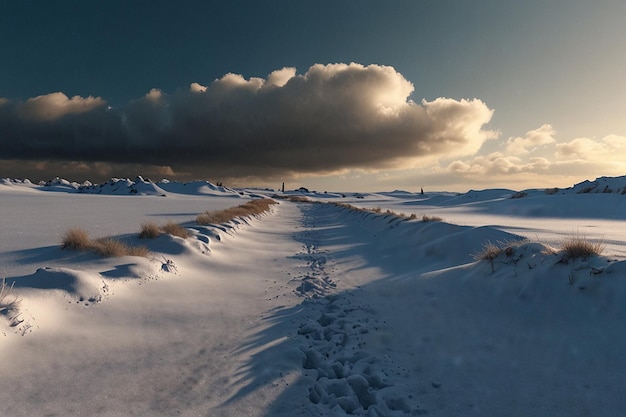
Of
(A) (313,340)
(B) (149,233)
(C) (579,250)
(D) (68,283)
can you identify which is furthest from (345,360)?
(B) (149,233)

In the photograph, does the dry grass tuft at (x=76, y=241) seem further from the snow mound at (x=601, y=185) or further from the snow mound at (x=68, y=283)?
the snow mound at (x=601, y=185)

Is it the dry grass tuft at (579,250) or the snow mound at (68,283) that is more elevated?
the dry grass tuft at (579,250)

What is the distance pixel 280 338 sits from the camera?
4.73 meters

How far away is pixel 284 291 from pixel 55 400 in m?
4.26

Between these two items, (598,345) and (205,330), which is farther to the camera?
(205,330)

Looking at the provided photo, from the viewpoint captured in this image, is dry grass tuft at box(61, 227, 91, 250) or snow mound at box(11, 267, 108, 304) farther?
dry grass tuft at box(61, 227, 91, 250)

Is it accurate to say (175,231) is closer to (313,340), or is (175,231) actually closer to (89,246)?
(89,246)

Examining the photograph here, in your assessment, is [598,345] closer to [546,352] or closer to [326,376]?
[546,352]

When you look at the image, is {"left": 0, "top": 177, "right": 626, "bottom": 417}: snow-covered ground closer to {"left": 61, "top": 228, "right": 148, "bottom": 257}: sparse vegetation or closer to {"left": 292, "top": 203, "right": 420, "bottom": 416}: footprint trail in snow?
{"left": 292, "top": 203, "right": 420, "bottom": 416}: footprint trail in snow

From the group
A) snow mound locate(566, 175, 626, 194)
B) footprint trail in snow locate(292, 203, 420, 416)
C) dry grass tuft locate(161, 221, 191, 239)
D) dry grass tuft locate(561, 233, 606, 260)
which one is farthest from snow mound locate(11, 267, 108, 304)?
snow mound locate(566, 175, 626, 194)

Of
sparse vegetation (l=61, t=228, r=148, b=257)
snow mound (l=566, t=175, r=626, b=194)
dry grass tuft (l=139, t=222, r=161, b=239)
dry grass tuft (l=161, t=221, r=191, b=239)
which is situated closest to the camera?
sparse vegetation (l=61, t=228, r=148, b=257)

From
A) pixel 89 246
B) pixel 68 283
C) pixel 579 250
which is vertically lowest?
pixel 68 283

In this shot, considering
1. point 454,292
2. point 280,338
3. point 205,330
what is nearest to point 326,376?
point 280,338

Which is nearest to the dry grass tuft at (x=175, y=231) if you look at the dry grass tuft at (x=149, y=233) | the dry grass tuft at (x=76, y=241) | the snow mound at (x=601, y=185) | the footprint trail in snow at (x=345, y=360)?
the dry grass tuft at (x=149, y=233)
